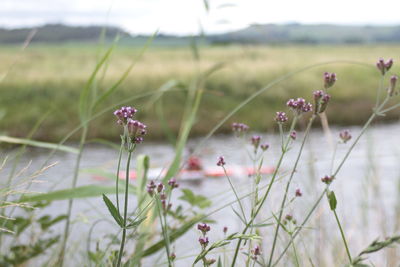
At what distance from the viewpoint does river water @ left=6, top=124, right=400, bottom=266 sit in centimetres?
212

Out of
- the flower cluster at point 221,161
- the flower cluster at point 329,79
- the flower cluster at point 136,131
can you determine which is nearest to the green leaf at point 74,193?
the flower cluster at point 221,161

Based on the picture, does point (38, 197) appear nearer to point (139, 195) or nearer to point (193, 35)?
point (139, 195)

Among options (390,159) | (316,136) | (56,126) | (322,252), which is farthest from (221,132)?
(322,252)

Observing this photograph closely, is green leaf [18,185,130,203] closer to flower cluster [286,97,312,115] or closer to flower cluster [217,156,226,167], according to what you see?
flower cluster [217,156,226,167]

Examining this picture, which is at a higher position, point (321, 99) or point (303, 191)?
point (303, 191)

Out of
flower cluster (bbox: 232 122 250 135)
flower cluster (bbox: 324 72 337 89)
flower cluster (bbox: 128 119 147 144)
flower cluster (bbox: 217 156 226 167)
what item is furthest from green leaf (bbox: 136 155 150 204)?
flower cluster (bbox: 128 119 147 144)

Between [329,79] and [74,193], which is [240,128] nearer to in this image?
[329,79]

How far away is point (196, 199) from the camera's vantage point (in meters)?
1.58

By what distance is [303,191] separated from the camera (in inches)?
166

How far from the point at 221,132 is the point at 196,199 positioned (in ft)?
50.5

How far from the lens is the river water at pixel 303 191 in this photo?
6.94ft

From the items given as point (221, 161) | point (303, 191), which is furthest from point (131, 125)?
point (303, 191)

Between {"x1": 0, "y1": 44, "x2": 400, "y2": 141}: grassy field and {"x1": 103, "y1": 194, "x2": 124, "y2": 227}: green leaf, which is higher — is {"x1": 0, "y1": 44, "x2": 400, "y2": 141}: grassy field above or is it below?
above

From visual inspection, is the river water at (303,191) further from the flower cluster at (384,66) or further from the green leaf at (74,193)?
the flower cluster at (384,66)
